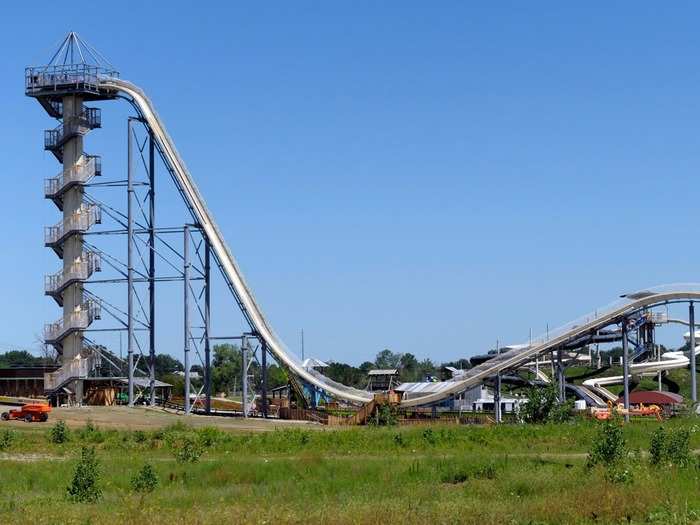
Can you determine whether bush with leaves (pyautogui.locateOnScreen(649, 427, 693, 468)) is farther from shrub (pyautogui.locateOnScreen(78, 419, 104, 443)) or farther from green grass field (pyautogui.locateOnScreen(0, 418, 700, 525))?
shrub (pyautogui.locateOnScreen(78, 419, 104, 443))

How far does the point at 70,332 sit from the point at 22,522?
45.3 metres

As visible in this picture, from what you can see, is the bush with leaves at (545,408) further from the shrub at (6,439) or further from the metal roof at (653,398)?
the metal roof at (653,398)

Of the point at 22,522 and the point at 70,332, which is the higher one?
the point at 70,332

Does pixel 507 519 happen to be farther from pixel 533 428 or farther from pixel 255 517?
pixel 533 428

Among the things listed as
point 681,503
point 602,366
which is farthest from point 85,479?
point 602,366

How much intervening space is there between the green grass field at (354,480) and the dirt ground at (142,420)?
26.0 ft

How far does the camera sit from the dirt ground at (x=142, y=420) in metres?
53.3

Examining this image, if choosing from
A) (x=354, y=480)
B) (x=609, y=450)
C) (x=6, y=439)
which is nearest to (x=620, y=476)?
(x=609, y=450)

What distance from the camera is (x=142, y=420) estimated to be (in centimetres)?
5653

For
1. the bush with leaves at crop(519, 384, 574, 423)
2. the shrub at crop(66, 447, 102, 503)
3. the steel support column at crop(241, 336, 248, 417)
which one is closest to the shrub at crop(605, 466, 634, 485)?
the shrub at crop(66, 447, 102, 503)

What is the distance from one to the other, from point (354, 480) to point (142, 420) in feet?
97.2

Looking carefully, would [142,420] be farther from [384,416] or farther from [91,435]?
[384,416]

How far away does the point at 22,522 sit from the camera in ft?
67.1

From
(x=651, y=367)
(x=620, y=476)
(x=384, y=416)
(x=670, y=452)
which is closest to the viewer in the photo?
(x=620, y=476)
